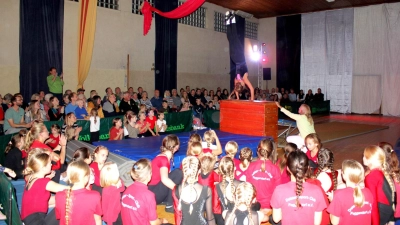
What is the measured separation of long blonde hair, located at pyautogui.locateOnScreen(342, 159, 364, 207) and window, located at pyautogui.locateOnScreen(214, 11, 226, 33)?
48.2ft

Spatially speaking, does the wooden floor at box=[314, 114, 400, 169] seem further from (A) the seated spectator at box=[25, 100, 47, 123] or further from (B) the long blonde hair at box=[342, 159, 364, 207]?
(A) the seated spectator at box=[25, 100, 47, 123]

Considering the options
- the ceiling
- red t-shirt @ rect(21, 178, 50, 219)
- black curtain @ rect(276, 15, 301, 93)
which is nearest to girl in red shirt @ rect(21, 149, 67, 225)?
red t-shirt @ rect(21, 178, 50, 219)

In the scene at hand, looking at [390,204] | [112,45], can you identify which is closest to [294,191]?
[390,204]

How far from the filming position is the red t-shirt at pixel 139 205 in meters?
2.88

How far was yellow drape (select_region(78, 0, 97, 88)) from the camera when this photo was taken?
32.8 ft

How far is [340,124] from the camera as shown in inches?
512

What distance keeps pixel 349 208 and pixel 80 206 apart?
221cm

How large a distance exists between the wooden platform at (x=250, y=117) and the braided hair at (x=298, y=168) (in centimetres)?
451

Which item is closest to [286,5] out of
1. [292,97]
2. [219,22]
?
[219,22]

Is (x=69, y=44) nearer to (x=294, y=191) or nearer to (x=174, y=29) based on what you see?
(x=174, y=29)

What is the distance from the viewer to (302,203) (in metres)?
2.81

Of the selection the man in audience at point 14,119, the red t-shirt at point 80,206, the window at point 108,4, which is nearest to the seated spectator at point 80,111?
the man in audience at point 14,119

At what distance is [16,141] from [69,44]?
22.4 feet

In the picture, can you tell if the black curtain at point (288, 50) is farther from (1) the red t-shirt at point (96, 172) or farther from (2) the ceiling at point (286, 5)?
(1) the red t-shirt at point (96, 172)
